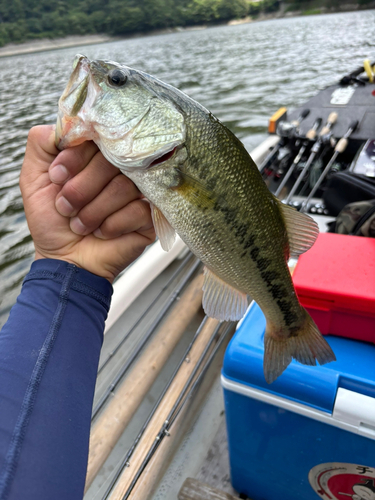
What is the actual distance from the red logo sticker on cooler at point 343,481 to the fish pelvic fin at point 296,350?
54 centimetres

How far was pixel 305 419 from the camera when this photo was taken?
1.41 metres

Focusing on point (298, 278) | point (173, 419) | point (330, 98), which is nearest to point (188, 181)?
point (298, 278)

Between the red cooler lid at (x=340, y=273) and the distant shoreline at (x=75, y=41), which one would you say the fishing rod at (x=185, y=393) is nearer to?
the red cooler lid at (x=340, y=273)

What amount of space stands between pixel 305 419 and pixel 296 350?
35 cm

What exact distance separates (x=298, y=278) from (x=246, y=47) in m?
28.8

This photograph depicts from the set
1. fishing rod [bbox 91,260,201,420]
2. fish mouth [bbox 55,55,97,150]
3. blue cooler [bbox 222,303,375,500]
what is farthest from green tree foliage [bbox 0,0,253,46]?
blue cooler [bbox 222,303,375,500]

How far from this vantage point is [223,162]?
1.20m

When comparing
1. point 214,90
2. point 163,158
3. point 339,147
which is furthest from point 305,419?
point 214,90

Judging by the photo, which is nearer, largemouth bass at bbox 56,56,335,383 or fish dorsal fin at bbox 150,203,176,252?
largemouth bass at bbox 56,56,335,383

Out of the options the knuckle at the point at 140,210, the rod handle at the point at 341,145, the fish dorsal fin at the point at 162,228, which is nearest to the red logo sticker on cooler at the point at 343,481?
the fish dorsal fin at the point at 162,228

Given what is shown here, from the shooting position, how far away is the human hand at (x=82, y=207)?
1238 millimetres

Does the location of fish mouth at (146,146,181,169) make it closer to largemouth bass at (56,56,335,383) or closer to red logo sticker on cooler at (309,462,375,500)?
largemouth bass at (56,56,335,383)

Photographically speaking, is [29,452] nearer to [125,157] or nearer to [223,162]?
[125,157]

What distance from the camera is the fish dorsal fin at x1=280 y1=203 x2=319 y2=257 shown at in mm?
1345
